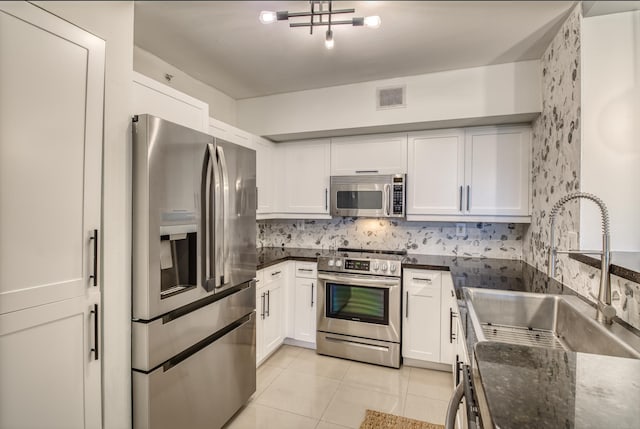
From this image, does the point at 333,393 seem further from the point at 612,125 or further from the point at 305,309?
the point at 612,125

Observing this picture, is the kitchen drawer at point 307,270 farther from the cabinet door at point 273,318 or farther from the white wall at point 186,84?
the white wall at point 186,84

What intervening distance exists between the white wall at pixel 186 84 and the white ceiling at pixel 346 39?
63mm

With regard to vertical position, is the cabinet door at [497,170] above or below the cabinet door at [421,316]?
above

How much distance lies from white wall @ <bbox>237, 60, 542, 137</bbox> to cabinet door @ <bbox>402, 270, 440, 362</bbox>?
1.36 meters

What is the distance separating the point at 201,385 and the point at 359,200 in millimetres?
1981

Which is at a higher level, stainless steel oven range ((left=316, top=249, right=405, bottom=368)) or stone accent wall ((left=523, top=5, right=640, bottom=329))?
stone accent wall ((left=523, top=5, right=640, bottom=329))

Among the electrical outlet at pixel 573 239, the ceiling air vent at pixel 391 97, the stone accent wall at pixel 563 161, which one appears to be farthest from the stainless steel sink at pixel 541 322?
the ceiling air vent at pixel 391 97

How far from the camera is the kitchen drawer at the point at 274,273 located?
8.41 feet

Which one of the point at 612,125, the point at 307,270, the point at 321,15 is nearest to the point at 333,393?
the point at 307,270

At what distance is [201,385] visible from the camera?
5.34 feet

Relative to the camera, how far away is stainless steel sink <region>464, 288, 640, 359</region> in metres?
1.07

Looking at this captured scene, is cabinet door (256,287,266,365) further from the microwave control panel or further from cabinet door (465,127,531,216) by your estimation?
cabinet door (465,127,531,216)

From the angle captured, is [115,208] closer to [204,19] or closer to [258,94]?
[204,19]

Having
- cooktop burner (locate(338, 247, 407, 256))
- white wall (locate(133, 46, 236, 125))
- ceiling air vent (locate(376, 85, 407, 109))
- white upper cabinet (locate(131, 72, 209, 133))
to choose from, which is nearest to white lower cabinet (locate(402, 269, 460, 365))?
cooktop burner (locate(338, 247, 407, 256))
